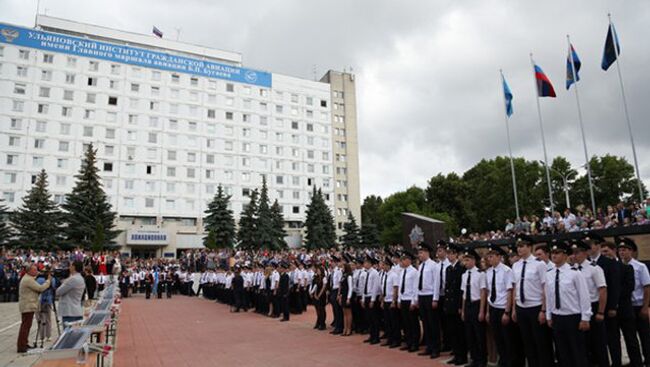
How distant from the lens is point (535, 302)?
645 cm

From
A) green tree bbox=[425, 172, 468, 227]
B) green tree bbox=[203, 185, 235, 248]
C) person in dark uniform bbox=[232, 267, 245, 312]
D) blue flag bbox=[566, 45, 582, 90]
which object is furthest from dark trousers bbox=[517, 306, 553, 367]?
green tree bbox=[425, 172, 468, 227]

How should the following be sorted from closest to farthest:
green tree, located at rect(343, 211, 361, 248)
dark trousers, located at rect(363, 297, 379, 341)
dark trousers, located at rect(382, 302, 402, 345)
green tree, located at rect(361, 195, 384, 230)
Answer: dark trousers, located at rect(382, 302, 402, 345)
dark trousers, located at rect(363, 297, 379, 341)
green tree, located at rect(343, 211, 361, 248)
green tree, located at rect(361, 195, 384, 230)

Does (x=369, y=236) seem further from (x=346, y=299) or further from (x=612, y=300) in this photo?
(x=612, y=300)

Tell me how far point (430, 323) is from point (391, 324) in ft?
5.13

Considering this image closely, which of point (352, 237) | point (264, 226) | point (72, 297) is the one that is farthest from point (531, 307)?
point (352, 237)

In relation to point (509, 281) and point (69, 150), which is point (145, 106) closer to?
point (69, 150)

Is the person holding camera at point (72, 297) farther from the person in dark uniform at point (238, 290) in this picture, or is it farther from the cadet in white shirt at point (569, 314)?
the person in dark uniform at point (238, 290)

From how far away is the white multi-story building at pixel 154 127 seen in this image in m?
50.6

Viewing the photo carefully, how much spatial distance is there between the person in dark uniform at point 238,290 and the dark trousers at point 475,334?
43.9 ft

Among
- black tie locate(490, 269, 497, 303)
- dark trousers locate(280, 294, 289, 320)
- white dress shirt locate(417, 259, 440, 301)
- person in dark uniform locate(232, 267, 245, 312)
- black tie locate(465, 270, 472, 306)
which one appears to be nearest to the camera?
black tie locate(490, 269, 497, 303)

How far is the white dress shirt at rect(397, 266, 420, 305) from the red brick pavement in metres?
1.18

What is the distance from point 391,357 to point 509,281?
3.13m

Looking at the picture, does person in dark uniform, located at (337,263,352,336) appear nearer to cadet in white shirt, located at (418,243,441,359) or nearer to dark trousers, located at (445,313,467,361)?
cadet in white shirt, located at (418,243,441,359)

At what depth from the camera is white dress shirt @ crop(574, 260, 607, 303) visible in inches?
241
